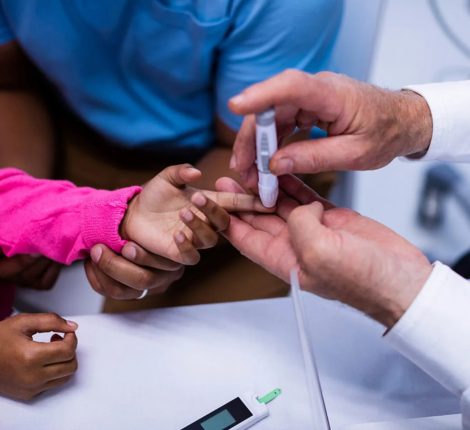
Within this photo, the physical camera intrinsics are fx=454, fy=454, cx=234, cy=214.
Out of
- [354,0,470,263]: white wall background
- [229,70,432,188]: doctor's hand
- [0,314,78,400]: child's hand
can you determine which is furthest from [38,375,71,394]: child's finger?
[354,0,470,263]: white wall background

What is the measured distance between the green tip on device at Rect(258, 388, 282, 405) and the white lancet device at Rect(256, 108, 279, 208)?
0.82 ft

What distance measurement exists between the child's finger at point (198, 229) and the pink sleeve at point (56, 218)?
131 millimetres

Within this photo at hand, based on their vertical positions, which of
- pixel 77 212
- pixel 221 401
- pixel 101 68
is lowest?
pixel 221 401

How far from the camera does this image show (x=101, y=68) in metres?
0.86

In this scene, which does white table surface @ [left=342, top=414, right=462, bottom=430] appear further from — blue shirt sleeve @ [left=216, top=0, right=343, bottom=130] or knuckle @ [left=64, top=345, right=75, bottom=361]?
blue shirt sleeve @ [left=216, top=0, right=343, bottom=130]

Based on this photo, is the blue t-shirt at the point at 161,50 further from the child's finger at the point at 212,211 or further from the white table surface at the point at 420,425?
the white table surface at the point at 420,425

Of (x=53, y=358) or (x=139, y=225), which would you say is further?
(x=139, y=225)

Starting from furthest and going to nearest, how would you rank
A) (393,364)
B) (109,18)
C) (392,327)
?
(109,18) → (393,364) → (392,327)

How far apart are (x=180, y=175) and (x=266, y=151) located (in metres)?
0.17

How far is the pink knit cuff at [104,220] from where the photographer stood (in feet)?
2.27

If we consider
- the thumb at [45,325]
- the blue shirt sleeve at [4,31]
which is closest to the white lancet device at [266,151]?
the thumb at [45,325]

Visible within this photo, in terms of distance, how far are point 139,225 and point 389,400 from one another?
43cm

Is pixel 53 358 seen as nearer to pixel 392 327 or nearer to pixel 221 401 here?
pixel 221 401

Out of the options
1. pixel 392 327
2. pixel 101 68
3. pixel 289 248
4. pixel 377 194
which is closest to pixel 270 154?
pixel 289 248
